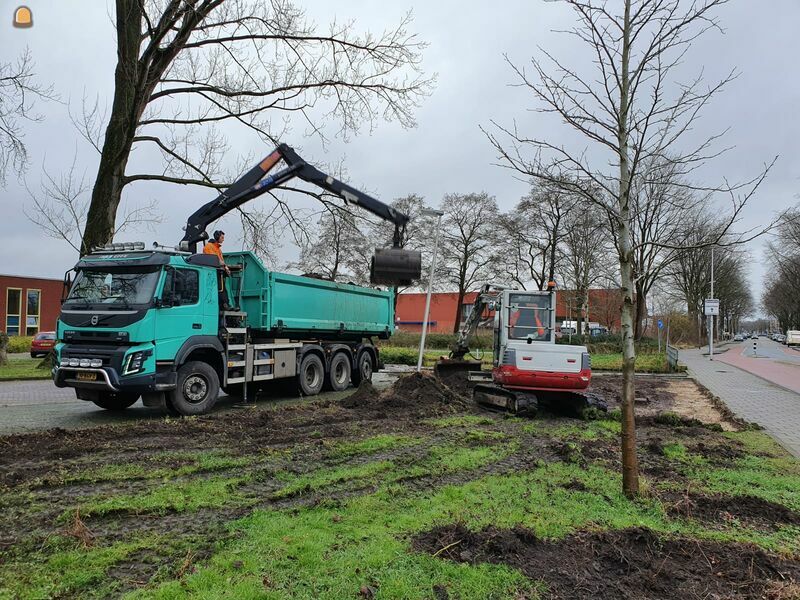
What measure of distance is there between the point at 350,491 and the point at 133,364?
546 cm

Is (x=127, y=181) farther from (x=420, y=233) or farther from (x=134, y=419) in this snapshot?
(x=420, y=233)

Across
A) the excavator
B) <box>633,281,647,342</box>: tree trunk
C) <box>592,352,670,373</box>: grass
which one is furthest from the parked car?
<box>633,281,647,342</box>: tree trunk

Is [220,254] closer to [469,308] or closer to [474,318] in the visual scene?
[474,318]

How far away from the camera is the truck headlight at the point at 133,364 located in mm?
9113

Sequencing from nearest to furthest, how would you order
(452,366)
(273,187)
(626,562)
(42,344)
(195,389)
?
(626,562) → (195,389) → (273,187) → (452,366) → (42,344)

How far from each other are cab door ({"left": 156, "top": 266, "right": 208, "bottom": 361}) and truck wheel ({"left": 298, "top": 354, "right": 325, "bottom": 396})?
10.8 ft

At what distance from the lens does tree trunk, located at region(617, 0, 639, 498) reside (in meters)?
5.10

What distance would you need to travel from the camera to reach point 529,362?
10695mm

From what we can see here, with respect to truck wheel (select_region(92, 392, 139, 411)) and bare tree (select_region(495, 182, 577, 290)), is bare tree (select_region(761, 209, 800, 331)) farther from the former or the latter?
truck wheel (select_region(92, 392, 139, 411))

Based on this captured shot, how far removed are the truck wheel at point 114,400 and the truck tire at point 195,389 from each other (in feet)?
3.92

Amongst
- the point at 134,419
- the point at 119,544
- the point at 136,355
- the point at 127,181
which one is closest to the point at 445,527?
the point at 119,544

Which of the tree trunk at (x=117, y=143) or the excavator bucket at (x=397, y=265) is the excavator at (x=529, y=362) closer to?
the excavator bucket at (x=397, y=265)

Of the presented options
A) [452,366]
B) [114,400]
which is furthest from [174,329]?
[452,366]

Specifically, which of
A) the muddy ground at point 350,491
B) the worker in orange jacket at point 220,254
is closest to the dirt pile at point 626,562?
the muddy ground at point 350,491
